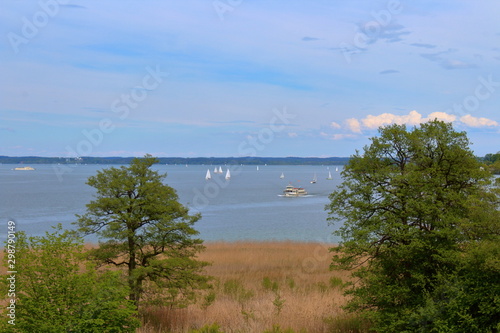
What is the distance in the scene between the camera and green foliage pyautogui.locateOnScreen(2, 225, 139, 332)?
10.4 m

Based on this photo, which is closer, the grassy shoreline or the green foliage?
the green foliage

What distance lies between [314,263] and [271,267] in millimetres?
3251

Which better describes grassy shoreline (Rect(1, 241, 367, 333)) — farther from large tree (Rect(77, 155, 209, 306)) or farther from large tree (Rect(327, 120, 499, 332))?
large tree (Rect(327, 120, 499, 332))

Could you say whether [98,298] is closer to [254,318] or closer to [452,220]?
[254,318]

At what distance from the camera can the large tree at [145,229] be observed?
16.9 m

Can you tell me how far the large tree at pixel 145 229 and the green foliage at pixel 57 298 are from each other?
538 centimetres

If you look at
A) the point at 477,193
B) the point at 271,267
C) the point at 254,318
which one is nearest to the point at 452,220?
the point at 477,193

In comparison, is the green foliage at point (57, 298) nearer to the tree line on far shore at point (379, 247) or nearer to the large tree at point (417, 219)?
the tree line on far shore at point (379, 247)

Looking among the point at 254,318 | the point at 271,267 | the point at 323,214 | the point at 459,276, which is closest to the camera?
the point at 459,276

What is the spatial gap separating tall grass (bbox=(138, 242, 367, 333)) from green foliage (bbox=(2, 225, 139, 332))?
329 centimetres

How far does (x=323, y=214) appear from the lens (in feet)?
238

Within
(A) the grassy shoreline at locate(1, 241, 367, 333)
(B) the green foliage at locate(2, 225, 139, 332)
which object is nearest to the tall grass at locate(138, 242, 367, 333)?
(A) the grassy shoreline at locate(1, 241, 367, 333)

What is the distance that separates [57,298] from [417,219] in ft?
33.8

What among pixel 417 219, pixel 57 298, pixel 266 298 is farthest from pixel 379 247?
pixel 57 298
